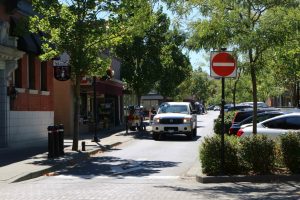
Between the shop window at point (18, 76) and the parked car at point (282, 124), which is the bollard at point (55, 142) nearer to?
the shop window at point (18, 76)

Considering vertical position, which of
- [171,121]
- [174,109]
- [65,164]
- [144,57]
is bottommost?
[65,164]

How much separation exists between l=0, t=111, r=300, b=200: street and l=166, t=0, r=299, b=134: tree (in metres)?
3.26

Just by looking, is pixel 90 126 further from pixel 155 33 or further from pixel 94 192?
pixel 94 192

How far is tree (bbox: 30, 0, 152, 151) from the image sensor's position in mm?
19156

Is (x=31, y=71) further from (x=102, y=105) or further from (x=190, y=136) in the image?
(x=102, y=105)

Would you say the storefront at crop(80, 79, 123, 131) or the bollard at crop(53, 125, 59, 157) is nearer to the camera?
the bollard at crop(53, 125, 59, 157)

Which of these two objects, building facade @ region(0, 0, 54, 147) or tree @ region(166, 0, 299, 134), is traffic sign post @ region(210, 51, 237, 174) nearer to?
tree @ region(166, 0, 299, 134)

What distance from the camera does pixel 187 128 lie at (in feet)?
92.4

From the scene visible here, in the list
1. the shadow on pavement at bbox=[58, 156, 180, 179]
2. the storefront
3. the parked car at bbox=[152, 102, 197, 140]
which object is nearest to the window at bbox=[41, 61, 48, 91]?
the storefront

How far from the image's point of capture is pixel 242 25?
42.9ft

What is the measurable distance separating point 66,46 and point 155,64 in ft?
64.5

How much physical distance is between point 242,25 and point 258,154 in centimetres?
308

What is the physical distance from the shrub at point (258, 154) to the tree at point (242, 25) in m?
2.03

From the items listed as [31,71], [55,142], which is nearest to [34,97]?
[31,71]
